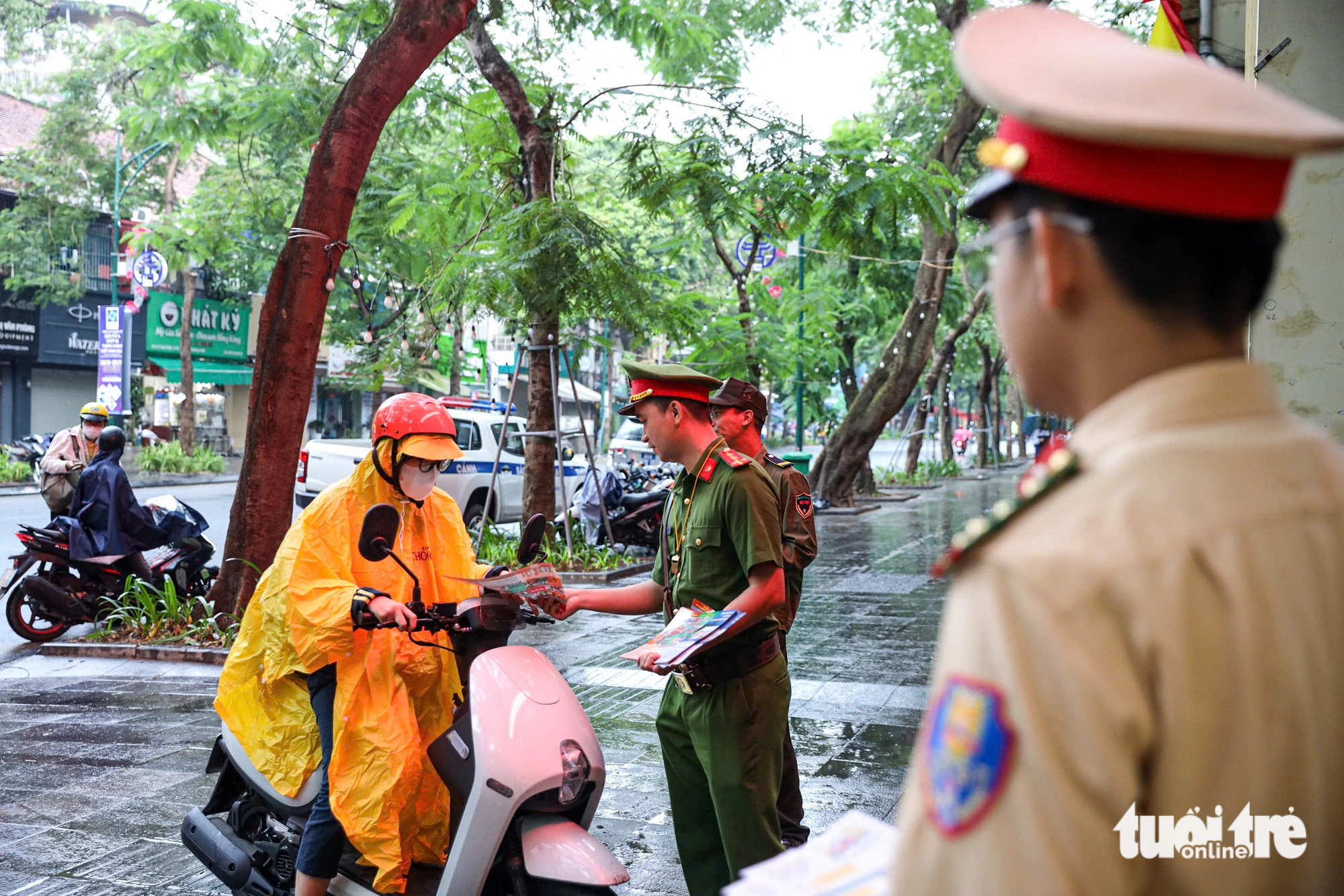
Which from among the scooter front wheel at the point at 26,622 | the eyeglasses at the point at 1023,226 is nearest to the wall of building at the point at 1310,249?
the eyeglasses at the point at 1023,226

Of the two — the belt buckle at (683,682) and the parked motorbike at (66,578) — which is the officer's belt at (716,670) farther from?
the parked motorbike at (66,578)

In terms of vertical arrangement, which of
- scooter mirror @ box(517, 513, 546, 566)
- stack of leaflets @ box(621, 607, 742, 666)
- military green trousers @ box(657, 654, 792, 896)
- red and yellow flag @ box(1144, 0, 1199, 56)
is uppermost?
red and yellow flag @ box(1144, 0, 1199, 56)

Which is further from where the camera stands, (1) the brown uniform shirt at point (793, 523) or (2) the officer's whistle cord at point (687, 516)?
(1) the brown uniform shirt at point (793, 523)

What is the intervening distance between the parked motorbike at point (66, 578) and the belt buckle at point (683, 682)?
7.03 metres

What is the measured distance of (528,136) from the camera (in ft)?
37.7

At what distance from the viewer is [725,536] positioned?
11.2 feet

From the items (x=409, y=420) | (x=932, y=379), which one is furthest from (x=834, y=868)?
(x=932, y=379)

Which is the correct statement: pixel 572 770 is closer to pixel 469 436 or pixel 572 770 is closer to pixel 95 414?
pixel 95 414

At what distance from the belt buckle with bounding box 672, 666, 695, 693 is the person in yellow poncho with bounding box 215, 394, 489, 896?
0.78 metres

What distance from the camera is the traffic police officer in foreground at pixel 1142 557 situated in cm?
94

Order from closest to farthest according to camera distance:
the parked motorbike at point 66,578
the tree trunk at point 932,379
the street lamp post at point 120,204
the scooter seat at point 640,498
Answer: the parked motorbike at point 66,578 → the scooter seat at point 640,498 → the street lamp post at point 120,204 → the tree trunk at point 932,379

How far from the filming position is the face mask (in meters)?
3.76

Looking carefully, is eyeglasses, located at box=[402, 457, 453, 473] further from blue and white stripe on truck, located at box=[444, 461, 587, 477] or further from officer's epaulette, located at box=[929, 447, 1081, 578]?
blue and white stripe on truck, located at box=[444, 461, 587, 477]

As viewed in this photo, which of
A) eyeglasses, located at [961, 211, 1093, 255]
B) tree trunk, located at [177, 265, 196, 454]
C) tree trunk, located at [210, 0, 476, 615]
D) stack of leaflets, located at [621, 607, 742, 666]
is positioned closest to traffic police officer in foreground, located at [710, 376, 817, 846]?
stack of leaflets, located at [621, 607, 742, 666]
